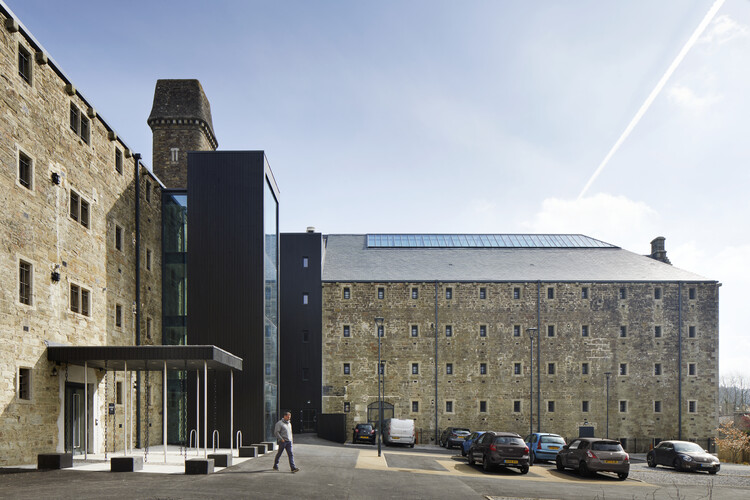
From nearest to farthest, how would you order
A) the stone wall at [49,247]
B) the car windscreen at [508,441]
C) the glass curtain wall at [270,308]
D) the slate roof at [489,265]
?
the stone wall at [49,247] < the car windscreen at [508,441] < the glass curtain wall at [270,308] < the slate roof at [489,265]

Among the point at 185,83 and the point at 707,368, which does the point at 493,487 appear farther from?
the point at 707,368

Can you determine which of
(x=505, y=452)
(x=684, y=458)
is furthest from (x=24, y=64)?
(x=684, y=458)

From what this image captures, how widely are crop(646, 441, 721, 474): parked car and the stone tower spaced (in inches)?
1083

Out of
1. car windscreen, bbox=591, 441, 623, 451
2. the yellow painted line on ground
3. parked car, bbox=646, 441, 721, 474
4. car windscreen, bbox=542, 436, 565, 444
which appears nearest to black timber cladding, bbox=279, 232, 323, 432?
car windscreen, bbox=542, 436, 565, 444

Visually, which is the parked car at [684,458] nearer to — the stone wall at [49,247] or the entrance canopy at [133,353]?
the entrance canopy at [133,353]

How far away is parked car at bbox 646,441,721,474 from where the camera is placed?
2198 cm

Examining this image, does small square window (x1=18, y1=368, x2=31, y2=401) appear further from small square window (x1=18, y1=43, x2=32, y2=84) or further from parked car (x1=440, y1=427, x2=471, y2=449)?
parked car (x1=440, y1=427, x2=471, y2=449)

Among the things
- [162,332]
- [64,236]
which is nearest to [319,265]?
[162,332]

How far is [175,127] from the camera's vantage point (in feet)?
120

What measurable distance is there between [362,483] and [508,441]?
22.8 feet

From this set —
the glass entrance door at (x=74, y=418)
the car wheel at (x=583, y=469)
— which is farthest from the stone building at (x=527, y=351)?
the glass entrance door at (x=74, y=418)

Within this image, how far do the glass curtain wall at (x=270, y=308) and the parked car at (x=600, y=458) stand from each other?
11346 millimetres

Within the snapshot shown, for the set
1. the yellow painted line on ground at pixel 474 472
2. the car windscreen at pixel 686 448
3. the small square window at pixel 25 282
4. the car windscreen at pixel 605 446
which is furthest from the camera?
the car windscreen at pixel 686 448

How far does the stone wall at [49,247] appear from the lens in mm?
14953
